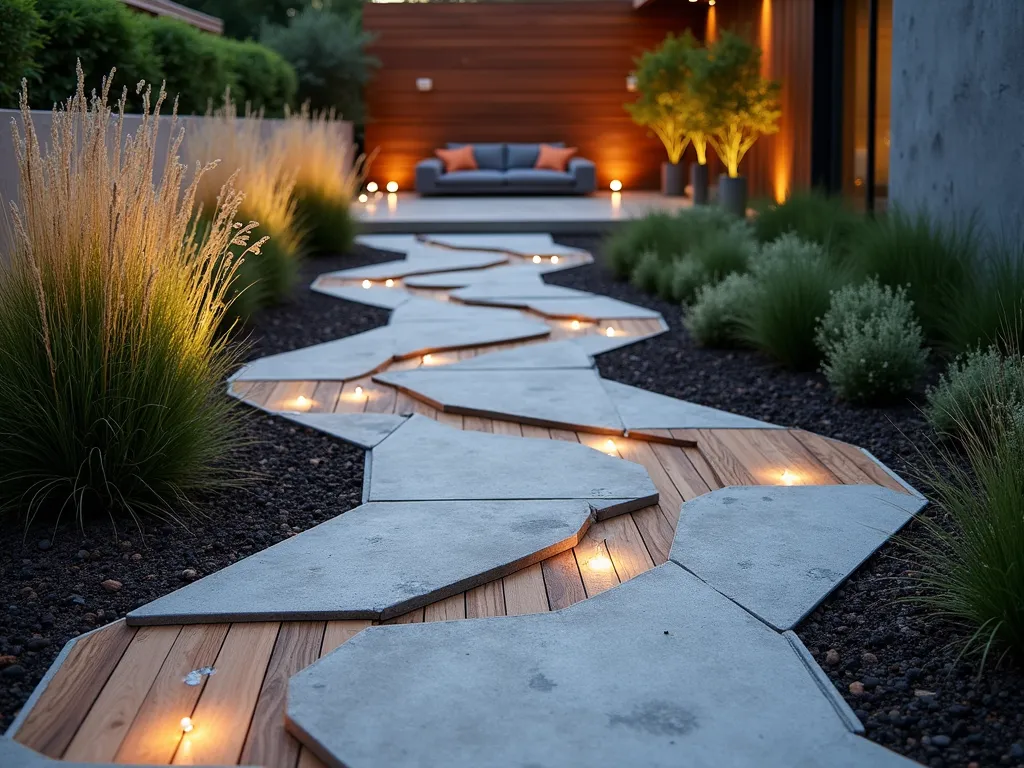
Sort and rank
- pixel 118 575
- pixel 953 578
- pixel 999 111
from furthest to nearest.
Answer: pixel 999 111, pixel 118 575, pixel 953 578

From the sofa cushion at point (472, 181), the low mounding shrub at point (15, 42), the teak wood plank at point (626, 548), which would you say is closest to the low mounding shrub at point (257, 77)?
the sofa cushion at point (472, 181)

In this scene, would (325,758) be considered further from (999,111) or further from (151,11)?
(151,11)

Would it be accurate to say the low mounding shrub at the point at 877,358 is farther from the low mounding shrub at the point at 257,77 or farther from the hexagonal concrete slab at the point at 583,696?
the low mounding shrub at the point at 257,77

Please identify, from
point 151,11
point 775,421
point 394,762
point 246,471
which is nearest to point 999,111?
point 775,421

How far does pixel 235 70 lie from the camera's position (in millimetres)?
9125

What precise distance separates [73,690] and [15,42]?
2.96 meters

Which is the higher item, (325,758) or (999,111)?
(999,111)

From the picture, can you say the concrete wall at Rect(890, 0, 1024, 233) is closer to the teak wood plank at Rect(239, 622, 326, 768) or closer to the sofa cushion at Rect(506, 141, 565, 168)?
the teak wood plank at Rect(239, 622, 326, 768)

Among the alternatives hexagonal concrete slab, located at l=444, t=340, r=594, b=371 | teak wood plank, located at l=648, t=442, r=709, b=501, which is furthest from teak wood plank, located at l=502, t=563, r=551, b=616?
hexagonal concrete slab, located at l=444, t=340, r=594, b=371

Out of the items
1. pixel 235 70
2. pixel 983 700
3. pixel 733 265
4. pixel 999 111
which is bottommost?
pixel 983 700

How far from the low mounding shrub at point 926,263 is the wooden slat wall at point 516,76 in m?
9.85

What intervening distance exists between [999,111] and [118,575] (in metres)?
4.02

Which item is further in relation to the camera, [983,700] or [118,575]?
[118,575]

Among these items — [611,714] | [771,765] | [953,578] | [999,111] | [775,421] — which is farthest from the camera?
[999,111]
